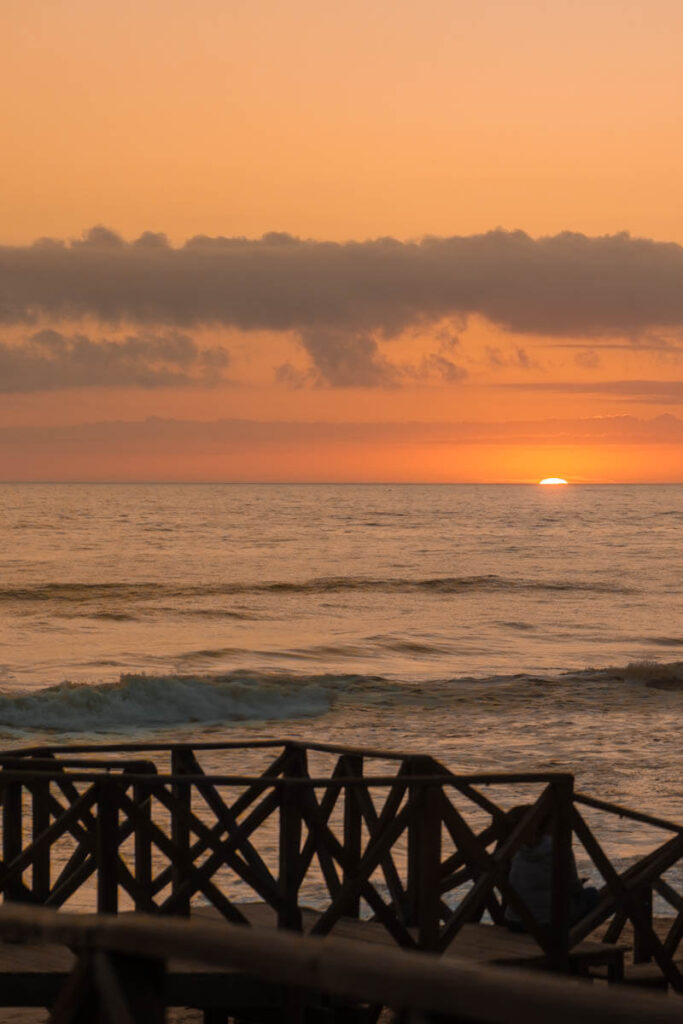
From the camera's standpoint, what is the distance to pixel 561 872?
8.41 metres

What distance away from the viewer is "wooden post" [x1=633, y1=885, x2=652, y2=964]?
943 centimetres

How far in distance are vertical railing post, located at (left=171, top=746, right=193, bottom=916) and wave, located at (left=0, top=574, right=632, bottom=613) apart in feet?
160

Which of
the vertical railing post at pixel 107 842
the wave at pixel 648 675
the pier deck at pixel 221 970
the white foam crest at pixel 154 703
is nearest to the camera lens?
the pier deck at pixel 221 970

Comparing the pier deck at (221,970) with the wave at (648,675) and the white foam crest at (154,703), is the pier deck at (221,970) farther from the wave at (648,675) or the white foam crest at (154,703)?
the wave at (648,675)

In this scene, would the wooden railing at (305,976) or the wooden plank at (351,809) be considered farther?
the wooden plank at (351,809)

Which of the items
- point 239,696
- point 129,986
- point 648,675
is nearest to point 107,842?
point 129,986

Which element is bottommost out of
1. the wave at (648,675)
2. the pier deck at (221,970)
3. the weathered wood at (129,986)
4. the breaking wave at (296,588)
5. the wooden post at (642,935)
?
the breaking wave at (296,588)

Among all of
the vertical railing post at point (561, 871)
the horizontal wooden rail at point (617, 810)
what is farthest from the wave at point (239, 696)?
the vertical railing post at point (561, 871)

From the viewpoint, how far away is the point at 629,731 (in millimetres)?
27375

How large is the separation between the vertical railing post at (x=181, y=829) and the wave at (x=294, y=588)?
4875cm

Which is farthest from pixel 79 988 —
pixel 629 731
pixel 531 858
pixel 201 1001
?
pixel 629 731

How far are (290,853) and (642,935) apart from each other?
9.46 ft

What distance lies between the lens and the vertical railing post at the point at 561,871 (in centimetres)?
834

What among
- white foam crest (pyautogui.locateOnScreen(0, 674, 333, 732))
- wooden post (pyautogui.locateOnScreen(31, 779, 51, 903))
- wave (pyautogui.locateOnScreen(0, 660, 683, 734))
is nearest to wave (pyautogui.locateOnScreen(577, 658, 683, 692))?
wave (pyautogui.locateOnScreen(0, 660, 683, 734))
